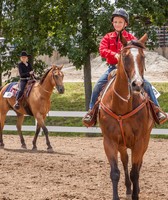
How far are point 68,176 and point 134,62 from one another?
4.37 metres

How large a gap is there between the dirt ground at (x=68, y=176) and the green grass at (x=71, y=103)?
7935 millimetres

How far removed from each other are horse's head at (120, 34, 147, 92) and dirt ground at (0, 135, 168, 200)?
97.8 inches

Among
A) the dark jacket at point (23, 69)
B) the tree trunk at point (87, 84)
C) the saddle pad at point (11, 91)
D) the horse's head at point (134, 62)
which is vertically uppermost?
the horse's head at point (134, 62)

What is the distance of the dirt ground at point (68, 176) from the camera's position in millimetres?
9656

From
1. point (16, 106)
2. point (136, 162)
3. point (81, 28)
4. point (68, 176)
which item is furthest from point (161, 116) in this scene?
point (81, 28)

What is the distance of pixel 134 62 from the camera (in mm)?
7688

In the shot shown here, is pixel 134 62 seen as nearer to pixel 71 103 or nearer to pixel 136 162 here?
pixel 136 162

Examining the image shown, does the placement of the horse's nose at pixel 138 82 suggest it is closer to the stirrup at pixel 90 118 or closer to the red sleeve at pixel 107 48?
the red sleeve at pixel 107 48

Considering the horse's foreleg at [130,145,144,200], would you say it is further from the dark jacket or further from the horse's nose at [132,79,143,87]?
the dark jacket

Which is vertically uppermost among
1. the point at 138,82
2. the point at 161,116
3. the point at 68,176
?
→ the point at 138,82

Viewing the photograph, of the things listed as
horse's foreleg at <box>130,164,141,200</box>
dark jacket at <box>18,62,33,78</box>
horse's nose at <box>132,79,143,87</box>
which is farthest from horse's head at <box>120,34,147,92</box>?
dark jacket at <box>18,62,33,78</box>

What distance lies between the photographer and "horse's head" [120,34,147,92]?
739cm

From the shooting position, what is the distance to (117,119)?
28.1 feet

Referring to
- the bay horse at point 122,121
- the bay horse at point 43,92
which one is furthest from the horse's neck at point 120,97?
the bay horse at point 43,92
